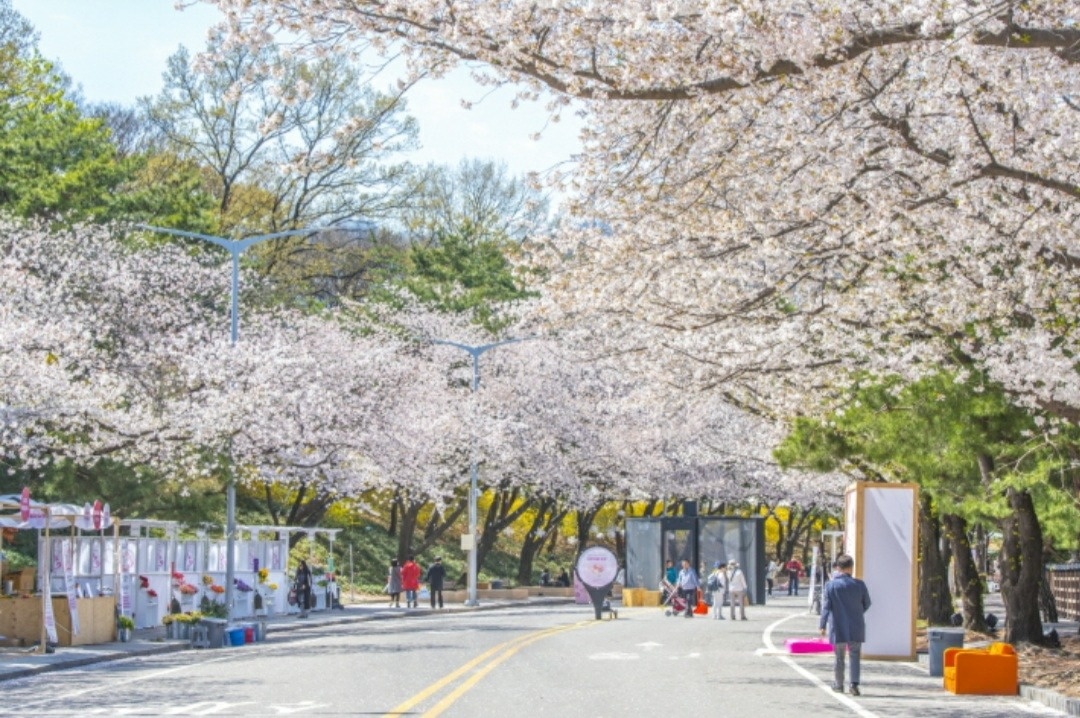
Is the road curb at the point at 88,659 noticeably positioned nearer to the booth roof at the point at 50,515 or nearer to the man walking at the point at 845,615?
the booth roof at the point at 50,515

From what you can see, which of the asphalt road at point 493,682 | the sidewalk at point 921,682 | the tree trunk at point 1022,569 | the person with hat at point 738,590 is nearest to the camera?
the asphalt road at point 493,682

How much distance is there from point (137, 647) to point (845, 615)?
15222 millimetres

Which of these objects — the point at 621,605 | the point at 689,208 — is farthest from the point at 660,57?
the point at 621,605

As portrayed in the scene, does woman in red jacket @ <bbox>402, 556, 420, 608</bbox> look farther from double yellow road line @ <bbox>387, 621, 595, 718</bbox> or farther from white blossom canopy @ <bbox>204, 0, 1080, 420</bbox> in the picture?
white blossom canopy @ <bbox>204, 0, 1080, 420</bbox>

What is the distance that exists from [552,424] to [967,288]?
44047mm

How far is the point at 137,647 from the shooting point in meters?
29.1

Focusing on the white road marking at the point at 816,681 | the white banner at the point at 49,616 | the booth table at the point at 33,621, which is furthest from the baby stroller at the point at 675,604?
the white banner at the point at 49,616

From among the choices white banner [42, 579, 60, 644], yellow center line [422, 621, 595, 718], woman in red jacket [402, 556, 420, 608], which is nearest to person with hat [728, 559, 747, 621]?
yellow center line [422, 621, 595, 718]

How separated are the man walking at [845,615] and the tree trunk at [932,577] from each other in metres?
15.2

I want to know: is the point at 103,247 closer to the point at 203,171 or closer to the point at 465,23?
the point at 203,171

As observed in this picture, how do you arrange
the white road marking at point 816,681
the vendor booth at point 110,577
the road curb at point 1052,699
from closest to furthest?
the white road marking at point 816,681 < the road curb at point 1052,699 < the vendor booth at point 110,577

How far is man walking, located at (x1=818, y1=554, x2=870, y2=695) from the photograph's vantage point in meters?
18.7

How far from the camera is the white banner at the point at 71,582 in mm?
29094

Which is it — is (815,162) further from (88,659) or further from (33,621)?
(33,621)
